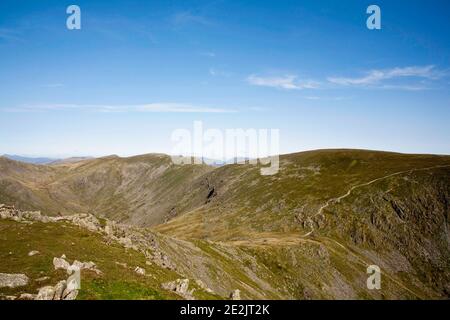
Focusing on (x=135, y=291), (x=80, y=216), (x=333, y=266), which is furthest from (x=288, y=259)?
(x=135, y=291)

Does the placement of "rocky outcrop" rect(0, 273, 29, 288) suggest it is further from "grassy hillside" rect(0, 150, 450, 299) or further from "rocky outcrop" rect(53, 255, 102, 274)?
"grassy hillside" rect(0, 150, 450, 299)

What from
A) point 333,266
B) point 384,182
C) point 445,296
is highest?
point 384,182

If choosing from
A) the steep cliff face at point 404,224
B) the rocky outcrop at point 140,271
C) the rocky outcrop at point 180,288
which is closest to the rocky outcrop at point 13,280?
the rocky outcrop at point 140,271

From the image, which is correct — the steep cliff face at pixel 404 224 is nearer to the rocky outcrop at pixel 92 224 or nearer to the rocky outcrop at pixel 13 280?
the rocky outcrop at pixel 92 224

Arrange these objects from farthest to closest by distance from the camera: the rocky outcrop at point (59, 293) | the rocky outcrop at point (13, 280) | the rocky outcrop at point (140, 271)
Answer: the rocky outcrop at point (140, 271) < the rocky outcrop at point (13, 280) < the rocky outcrop at point (59, 293)

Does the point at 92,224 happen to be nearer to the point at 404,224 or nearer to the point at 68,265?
the point at 68,265

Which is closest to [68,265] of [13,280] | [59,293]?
[13,280]

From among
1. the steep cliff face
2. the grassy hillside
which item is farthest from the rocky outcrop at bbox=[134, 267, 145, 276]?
the steep cliff face
